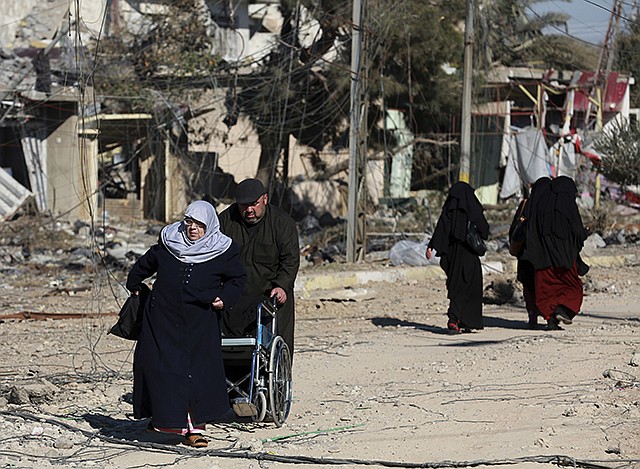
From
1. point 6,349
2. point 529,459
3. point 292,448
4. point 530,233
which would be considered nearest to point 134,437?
point 292,448

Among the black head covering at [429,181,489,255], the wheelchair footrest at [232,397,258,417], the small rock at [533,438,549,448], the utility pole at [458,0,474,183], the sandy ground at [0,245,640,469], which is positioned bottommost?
the sandy ground at [0,245,640,469]

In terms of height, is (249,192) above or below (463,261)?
above

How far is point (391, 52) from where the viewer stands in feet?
70.9

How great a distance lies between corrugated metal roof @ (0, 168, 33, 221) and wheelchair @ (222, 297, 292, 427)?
1475 centimetres

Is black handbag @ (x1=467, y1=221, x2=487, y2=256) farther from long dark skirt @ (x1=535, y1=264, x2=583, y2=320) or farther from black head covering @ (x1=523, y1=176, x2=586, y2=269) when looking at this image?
long dark skirt @ (x1=535, y1=264, x2=583, y2=320)

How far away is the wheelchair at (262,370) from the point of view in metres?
5.73

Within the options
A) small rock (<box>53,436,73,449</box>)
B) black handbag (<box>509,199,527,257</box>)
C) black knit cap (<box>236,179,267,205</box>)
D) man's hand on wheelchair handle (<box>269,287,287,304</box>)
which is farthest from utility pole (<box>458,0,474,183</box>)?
small rock (<box>53,436,73,449</box>)

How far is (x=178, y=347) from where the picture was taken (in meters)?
5.32

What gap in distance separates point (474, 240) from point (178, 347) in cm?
521

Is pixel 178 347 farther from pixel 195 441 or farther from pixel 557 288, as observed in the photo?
pixel 557 288

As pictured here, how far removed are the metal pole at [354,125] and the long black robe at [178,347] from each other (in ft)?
31.6

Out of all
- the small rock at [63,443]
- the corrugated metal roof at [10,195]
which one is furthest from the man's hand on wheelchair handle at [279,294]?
the corrugated metal roof at [10,195]

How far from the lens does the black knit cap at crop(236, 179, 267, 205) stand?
19.8 ft

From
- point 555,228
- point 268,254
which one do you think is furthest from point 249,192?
point 555,228
